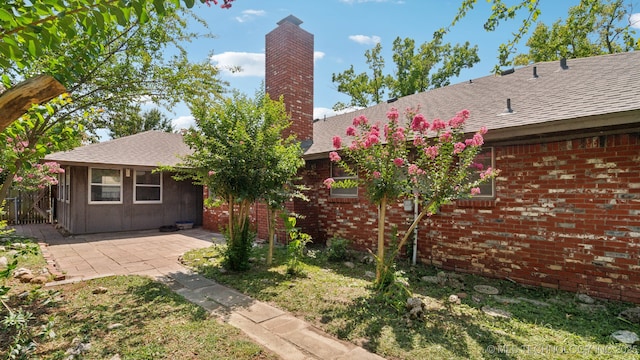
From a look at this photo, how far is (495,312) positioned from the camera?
3.99 meters

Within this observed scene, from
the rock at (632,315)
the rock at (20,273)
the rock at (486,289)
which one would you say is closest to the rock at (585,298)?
the rock at (632,315)

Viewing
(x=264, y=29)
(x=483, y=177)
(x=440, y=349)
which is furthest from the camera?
(x=264, y=29)

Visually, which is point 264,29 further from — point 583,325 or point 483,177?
point 583,325

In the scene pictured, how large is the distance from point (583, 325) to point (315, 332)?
3.21 metres

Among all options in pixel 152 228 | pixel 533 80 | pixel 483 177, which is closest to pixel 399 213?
pixel 483 177

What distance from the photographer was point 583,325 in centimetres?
359

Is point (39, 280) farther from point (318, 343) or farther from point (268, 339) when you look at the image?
point (318, 343)

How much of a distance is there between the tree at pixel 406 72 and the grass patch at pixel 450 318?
17.8 metres

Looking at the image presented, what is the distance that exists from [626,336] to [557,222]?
6.03 feet

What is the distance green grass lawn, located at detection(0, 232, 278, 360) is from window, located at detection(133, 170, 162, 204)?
281 inches

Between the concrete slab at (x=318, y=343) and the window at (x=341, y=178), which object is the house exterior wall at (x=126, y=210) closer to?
the window at (x=341, y=178)

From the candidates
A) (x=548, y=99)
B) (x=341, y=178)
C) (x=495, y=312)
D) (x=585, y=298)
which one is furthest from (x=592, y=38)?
(x=495, y=312)

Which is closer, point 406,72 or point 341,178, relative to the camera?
point 341,178

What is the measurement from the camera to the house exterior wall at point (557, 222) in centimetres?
423
